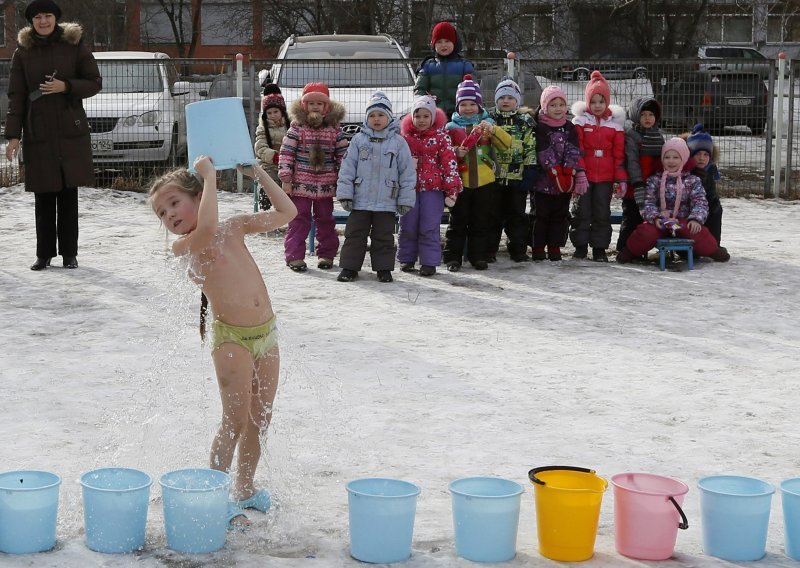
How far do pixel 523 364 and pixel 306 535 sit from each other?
8.74ft

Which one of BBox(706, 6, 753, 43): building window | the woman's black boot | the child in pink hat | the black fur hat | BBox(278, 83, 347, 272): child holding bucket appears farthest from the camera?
BBox(706, 6, 753, 43): building window

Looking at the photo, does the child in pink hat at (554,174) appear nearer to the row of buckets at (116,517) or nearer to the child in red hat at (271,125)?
the child in red hat at (271,125)

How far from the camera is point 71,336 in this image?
691cm

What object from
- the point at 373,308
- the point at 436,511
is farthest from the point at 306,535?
the point at 373,308

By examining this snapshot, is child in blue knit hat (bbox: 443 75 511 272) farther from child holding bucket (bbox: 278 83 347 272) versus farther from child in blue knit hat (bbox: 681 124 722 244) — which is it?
child in blue knit hat (bbox: 681 124 722 244)

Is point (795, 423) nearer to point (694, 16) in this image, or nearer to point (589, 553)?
point (589, 553)

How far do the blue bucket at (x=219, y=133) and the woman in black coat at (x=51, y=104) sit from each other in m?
4.90

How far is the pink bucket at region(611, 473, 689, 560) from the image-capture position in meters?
3.71

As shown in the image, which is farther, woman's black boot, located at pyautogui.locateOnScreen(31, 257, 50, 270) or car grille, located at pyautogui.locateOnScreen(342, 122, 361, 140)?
car grille, located at pyautogui.locateOnScreen(342, 122, 361, 140)

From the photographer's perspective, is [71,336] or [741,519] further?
[71,336]

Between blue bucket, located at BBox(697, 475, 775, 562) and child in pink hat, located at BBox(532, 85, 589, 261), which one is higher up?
child in pink hat, located at BBox(532, 85, 589, 261)

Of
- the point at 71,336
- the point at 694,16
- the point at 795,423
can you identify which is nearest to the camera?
the point at 795,423

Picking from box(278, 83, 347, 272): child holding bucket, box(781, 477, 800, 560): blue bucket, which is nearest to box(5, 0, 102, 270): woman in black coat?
box(278, 83, 347, 272): child holding bucket

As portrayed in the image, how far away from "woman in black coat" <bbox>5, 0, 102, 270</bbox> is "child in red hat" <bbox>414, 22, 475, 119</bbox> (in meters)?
2.87
